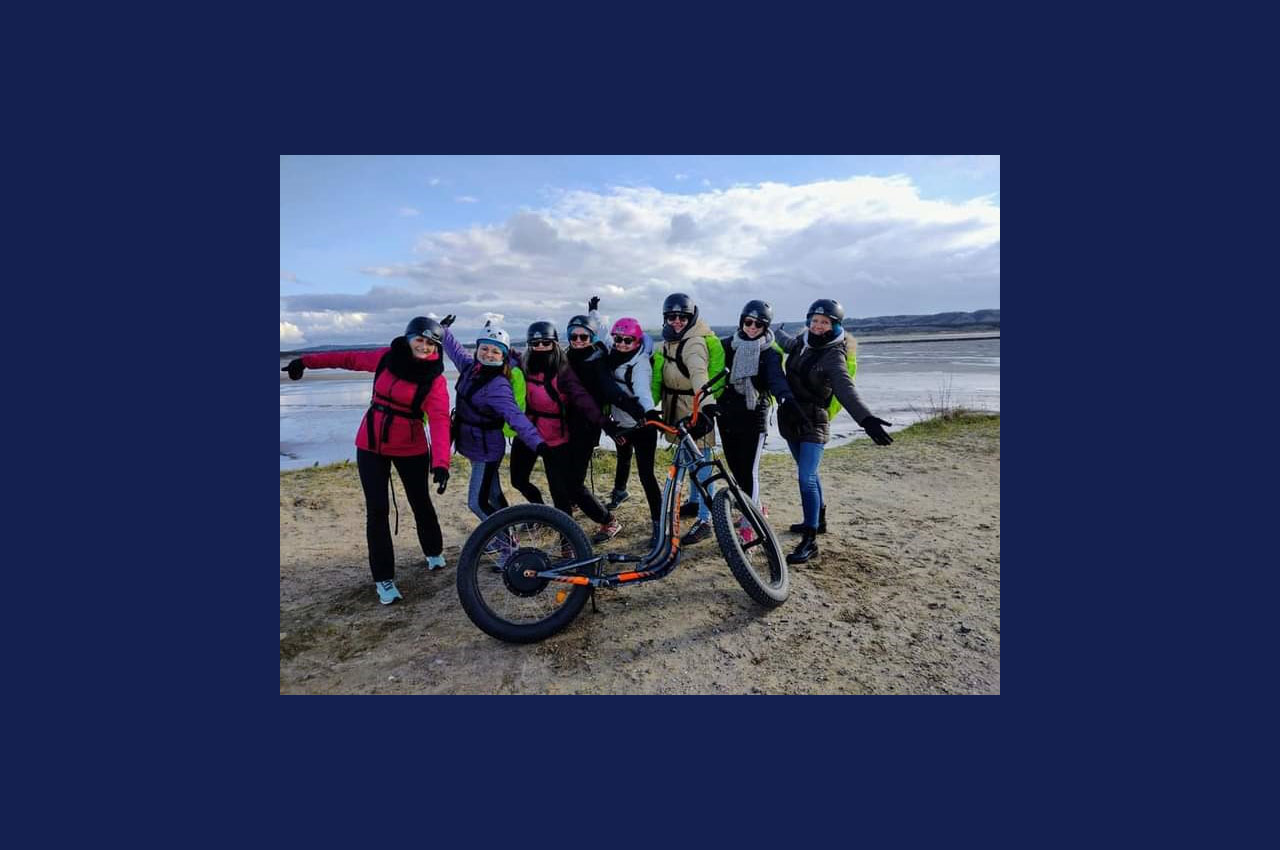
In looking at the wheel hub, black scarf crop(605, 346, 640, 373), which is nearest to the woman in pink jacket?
the wheel hub

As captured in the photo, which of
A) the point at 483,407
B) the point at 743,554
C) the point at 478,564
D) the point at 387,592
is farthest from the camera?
the point at 483,407

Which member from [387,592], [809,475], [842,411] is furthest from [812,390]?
[842,411]

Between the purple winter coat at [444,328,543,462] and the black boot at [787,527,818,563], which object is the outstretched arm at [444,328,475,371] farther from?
the black boot at [787,527,818,563]

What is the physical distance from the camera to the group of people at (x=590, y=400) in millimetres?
4762

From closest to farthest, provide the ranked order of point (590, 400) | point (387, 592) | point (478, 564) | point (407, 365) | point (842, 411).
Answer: point (478, 564)
point (407, 365)
point (387, 592)
point (590, 400)
point (842, 411)

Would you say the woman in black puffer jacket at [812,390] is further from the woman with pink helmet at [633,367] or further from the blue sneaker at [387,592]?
the blue sneaker at [387,592]

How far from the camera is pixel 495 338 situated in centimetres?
512

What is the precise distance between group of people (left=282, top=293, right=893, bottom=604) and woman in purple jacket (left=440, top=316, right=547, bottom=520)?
0.04 feet

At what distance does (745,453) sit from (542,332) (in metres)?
2.25

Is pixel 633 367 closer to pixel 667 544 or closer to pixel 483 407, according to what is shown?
pixel 483 407

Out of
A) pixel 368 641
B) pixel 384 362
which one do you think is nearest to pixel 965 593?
pixel 368 641

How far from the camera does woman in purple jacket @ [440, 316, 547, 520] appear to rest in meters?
5.07

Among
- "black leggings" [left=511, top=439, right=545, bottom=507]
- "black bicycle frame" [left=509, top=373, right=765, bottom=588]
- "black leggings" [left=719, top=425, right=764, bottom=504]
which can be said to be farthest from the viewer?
"black leggings" [left=511, top=439, right=545, bottom=507]

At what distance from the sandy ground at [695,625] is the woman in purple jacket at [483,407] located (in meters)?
1.01
